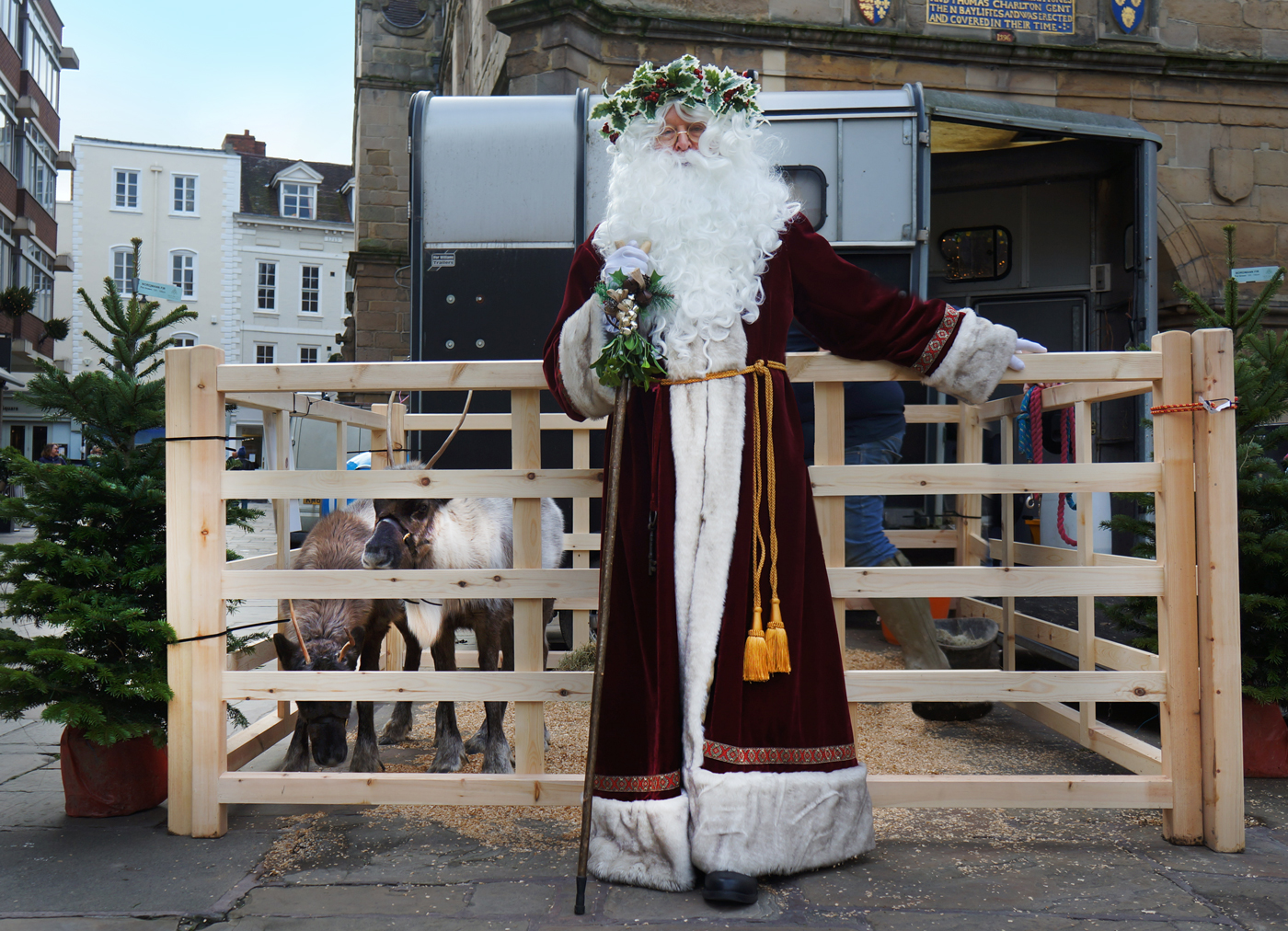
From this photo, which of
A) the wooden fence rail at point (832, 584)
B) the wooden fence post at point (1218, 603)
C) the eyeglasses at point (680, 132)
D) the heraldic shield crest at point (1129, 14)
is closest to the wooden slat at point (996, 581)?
the wooden fence rail at point (832, 584)

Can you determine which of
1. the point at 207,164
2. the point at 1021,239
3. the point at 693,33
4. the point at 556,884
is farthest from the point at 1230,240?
the point at 207,164

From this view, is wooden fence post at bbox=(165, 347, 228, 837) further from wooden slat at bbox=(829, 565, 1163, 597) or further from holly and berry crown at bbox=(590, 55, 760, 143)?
wooden slat at bbox=(829, 565, 1163, 597)

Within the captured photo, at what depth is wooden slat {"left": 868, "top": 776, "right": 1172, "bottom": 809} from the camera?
2783 millimetres

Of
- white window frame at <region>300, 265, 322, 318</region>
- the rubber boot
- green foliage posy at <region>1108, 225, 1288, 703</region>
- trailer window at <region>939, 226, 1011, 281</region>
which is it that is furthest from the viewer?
white window frame at <region>300, 265, 322, 318</region>

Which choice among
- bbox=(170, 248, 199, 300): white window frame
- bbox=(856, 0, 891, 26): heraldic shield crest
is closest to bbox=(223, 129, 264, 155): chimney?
Result: bbox=(170, 248, 199, 300): white window frame

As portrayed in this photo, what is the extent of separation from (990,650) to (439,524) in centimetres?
238

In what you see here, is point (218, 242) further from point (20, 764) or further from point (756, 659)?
point (756, 659)

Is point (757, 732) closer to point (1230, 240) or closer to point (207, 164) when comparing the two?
point (1230, 240)

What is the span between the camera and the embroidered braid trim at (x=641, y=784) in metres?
2.52

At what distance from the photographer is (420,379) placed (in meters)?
2.90

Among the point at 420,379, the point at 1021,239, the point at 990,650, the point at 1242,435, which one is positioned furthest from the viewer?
the point at 1021,239

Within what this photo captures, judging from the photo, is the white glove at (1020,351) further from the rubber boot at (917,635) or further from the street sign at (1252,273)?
the street sign at (1252,273)

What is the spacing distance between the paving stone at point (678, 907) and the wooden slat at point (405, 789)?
0.42m

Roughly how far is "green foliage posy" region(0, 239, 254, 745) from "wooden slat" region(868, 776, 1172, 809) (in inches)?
83.6
